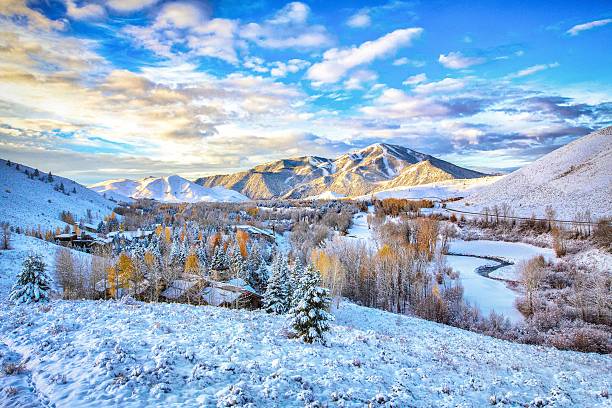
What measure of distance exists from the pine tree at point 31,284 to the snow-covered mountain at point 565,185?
111 metres

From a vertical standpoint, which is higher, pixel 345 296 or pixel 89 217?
pixel 89 217

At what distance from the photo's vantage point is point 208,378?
10680mm

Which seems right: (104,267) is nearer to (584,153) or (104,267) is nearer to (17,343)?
(17,343)

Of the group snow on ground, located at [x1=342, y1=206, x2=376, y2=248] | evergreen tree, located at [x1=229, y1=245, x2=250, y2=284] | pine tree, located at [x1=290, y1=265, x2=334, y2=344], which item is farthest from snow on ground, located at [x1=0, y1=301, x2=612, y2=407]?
snow on ground, located at [x1=342, y1=206, x2=376, y2=248]

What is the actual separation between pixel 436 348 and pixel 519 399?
884 centimetres

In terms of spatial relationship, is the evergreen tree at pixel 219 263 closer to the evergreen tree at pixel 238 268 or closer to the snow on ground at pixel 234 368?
the evergreen tree at pixel 238 268

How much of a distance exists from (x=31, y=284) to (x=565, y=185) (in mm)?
138034

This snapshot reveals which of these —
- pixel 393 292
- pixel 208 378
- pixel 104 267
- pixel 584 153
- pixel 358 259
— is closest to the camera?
pixel 208 378

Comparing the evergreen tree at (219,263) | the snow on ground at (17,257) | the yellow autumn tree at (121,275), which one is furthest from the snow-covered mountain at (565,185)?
the snow on ground at (17,257)

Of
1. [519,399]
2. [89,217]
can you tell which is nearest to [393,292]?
[519,399]

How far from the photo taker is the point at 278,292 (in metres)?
36.2

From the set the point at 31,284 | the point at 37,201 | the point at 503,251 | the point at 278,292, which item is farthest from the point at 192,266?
the point at 37,201

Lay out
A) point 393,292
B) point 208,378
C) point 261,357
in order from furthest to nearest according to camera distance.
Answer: point 393,292, point 261,357, point 208,378

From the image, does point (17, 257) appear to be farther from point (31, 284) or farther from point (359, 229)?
point (359, 229)
